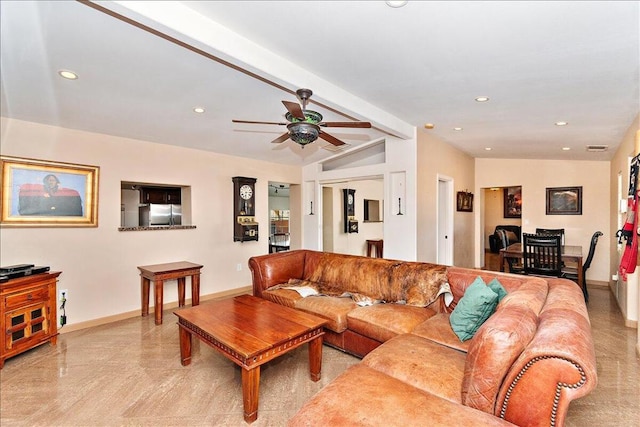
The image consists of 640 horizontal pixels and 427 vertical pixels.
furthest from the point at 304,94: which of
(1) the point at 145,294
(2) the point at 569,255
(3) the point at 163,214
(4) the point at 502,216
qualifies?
(4) the point at 502,216

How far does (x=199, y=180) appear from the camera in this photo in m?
4.66

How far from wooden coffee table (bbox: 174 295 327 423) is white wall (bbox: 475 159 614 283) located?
5591 mm

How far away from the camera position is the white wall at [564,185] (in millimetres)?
5574

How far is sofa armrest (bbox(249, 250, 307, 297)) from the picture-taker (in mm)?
3674

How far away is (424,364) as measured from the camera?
70.2 inches

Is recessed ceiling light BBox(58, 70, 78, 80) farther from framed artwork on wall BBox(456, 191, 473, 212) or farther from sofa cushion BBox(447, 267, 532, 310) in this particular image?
framed artwork on wall BBox(456, 191, 473, 212)

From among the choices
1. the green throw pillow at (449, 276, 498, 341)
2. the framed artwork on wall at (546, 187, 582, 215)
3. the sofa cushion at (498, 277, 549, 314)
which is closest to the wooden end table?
the green throw pillow at (449, 276, 498, 341)

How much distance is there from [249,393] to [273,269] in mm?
1844

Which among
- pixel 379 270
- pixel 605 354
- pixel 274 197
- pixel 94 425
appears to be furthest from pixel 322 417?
pixel 274 197

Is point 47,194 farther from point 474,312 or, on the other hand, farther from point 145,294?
point 474,312

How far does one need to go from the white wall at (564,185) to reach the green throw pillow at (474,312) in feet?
15.5

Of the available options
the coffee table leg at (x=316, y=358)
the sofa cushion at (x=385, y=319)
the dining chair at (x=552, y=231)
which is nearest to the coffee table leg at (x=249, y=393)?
the coffee table leg at (x=316, y=358)

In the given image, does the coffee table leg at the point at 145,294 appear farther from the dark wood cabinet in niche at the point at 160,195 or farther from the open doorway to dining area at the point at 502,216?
the open doorway to dining area at the point at 502,216

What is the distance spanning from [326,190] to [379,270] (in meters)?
3.22
